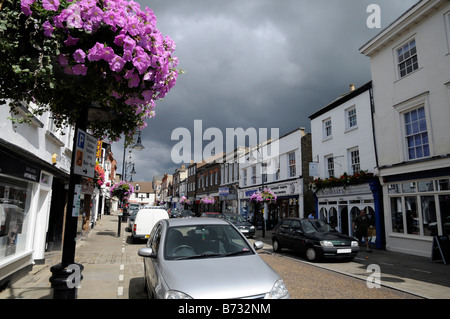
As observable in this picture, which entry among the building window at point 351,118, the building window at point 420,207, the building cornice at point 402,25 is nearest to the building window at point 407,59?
the building cornice at point 402,25

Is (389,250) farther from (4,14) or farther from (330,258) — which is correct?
(4,14)

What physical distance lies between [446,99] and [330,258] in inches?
306

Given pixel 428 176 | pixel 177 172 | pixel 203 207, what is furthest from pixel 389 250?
pixel 177 172

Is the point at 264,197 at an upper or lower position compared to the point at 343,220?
upper

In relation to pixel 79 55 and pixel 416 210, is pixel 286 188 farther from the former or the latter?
pixel 79 55

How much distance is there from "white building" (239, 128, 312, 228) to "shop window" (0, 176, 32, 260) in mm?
15612

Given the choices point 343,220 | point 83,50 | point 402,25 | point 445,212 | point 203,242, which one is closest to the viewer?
point 83,50

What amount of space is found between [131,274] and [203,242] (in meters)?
4.32

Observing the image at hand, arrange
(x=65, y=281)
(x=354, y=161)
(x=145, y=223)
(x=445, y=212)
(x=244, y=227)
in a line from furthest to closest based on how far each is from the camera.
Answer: (x=244, y=227), (x=354, y=161), (x=145, y=223), (x=445, y=212), (x=65, y=281)

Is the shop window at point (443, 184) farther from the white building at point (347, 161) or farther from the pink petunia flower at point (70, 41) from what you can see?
the pink petunia flower at point (70, 41)

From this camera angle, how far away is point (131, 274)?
25.2 ft

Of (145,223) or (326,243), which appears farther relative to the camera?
→ (145,223)

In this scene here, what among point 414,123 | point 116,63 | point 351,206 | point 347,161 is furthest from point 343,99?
point 116,63

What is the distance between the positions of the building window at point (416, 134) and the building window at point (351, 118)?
11.2 feet
